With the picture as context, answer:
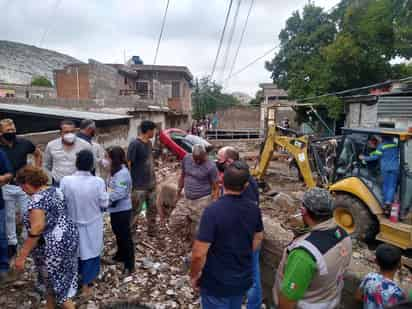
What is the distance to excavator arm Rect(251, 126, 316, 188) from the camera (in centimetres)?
823

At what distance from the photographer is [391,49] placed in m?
13.7

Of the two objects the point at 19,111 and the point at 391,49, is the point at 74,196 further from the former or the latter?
the point at 391,49

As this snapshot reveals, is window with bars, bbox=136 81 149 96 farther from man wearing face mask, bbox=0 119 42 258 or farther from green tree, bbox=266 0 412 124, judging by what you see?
man wearing face mask, bbox=0 119 42 258

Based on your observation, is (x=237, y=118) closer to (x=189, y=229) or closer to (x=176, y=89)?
(x=176, y=89)

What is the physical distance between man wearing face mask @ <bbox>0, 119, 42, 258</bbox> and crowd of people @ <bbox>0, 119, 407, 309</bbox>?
1cm

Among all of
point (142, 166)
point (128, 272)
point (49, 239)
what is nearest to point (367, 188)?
point (142, 166)

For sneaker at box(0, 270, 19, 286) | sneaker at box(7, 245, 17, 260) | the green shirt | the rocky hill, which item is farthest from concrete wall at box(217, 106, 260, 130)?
the rocky hill

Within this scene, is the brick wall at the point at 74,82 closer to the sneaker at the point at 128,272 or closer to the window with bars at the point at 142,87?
the window with bars at the point at 142,87

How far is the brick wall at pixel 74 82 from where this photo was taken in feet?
51.0

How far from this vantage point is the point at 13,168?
3.40 m

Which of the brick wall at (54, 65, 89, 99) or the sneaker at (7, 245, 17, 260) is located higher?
the brick wall at (54, 65, 89, 99)

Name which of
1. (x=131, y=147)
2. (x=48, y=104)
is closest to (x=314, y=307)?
(x=131, y=147)

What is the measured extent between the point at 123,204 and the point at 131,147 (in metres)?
0.87

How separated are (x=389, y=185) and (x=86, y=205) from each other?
422 centimetres
